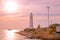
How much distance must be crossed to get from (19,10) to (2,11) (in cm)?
28

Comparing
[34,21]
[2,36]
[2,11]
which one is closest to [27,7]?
[34,21]

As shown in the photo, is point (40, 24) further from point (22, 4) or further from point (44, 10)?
point (22, 4)

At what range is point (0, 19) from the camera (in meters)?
2.36

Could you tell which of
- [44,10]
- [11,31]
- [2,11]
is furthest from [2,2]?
[44,10]

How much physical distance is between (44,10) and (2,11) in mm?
686

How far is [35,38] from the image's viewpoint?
7.45 feet

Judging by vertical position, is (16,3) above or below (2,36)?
above

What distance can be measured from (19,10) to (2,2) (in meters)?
0.31

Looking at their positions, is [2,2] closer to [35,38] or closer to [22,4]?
[22,4]

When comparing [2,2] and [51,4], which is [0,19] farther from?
[51,4]

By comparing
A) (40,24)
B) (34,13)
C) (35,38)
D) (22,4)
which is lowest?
(35,38)

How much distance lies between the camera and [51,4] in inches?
91.8

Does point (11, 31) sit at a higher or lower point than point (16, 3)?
lower

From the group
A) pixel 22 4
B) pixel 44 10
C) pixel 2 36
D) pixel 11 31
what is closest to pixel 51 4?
pixel 44 10
